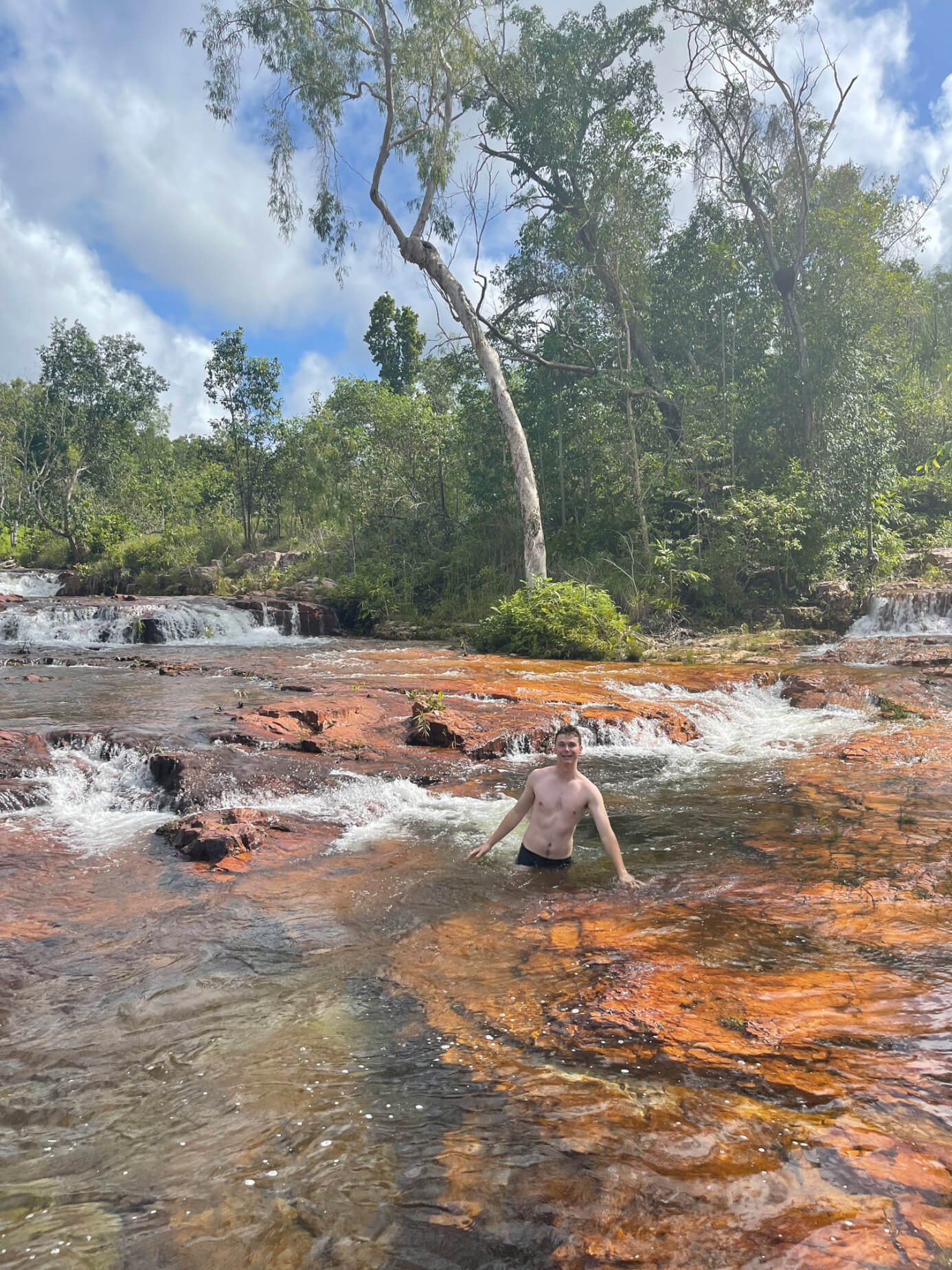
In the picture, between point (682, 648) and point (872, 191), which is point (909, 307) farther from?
point (682, 648)

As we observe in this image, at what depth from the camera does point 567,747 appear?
498cm

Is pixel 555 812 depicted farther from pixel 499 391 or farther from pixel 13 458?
pixel 13 458

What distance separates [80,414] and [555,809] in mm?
31259

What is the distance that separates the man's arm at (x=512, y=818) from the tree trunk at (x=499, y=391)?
11.9 meters

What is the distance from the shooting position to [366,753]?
7605mm

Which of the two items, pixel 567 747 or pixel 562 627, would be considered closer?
pixel 567 747

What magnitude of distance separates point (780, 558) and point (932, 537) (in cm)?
570

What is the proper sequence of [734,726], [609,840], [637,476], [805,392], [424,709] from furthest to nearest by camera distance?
[805,392] → [637,476] → [734,726] → [424,709] → [609,840]

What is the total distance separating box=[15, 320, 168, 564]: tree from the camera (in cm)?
2895

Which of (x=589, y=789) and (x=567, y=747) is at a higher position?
(x=567, y=747)

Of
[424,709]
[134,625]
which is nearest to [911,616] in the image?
[424,709]

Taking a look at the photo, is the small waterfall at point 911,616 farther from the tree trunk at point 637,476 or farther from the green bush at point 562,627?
the green bush at point 562,627

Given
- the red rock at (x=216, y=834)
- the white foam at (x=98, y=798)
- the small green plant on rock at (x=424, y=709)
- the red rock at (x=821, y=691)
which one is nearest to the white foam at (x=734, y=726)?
the red rock at (x=821, y=691)

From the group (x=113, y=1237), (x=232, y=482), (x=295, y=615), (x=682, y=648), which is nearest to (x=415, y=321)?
(x=232, y=482)
